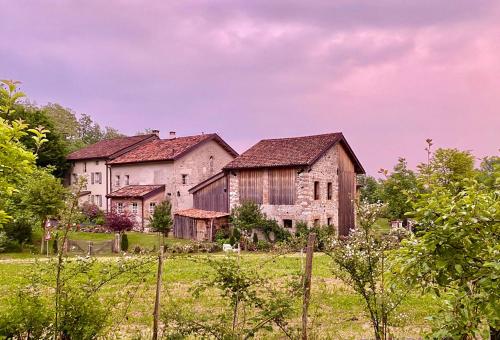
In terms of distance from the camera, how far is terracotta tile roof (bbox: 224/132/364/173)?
103 feet

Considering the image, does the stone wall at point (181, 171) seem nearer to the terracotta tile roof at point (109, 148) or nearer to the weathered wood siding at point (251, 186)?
the terracotta tile roof at point (109, 148)

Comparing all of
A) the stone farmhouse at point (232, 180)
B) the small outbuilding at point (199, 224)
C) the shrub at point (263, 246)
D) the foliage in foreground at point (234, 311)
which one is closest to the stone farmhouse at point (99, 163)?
the stone farmhouse at point (232, 180)

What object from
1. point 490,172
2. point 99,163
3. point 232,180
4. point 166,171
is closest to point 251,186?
point 232,180

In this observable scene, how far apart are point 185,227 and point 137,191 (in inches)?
256

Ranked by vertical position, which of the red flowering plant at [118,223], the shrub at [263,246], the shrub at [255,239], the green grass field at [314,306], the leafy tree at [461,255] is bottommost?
the shrub at [263,246]

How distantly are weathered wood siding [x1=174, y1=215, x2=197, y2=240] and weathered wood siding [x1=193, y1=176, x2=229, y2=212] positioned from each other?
154 cm

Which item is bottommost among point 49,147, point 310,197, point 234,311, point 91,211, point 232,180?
point 234,311

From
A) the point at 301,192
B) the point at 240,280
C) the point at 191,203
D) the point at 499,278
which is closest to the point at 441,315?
the point at 499,278

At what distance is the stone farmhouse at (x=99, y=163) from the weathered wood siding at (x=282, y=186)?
65.1 ft

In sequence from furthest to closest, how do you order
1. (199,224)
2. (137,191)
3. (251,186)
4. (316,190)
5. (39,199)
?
(137,191)
(199,224)
(251,186)
(316,190)
(39,199)

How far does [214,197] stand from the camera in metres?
34.9

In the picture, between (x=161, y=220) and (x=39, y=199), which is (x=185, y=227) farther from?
(x=39, y=199)

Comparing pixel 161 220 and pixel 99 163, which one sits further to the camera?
pixel 99 163

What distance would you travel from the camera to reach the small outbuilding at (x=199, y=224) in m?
32.9
